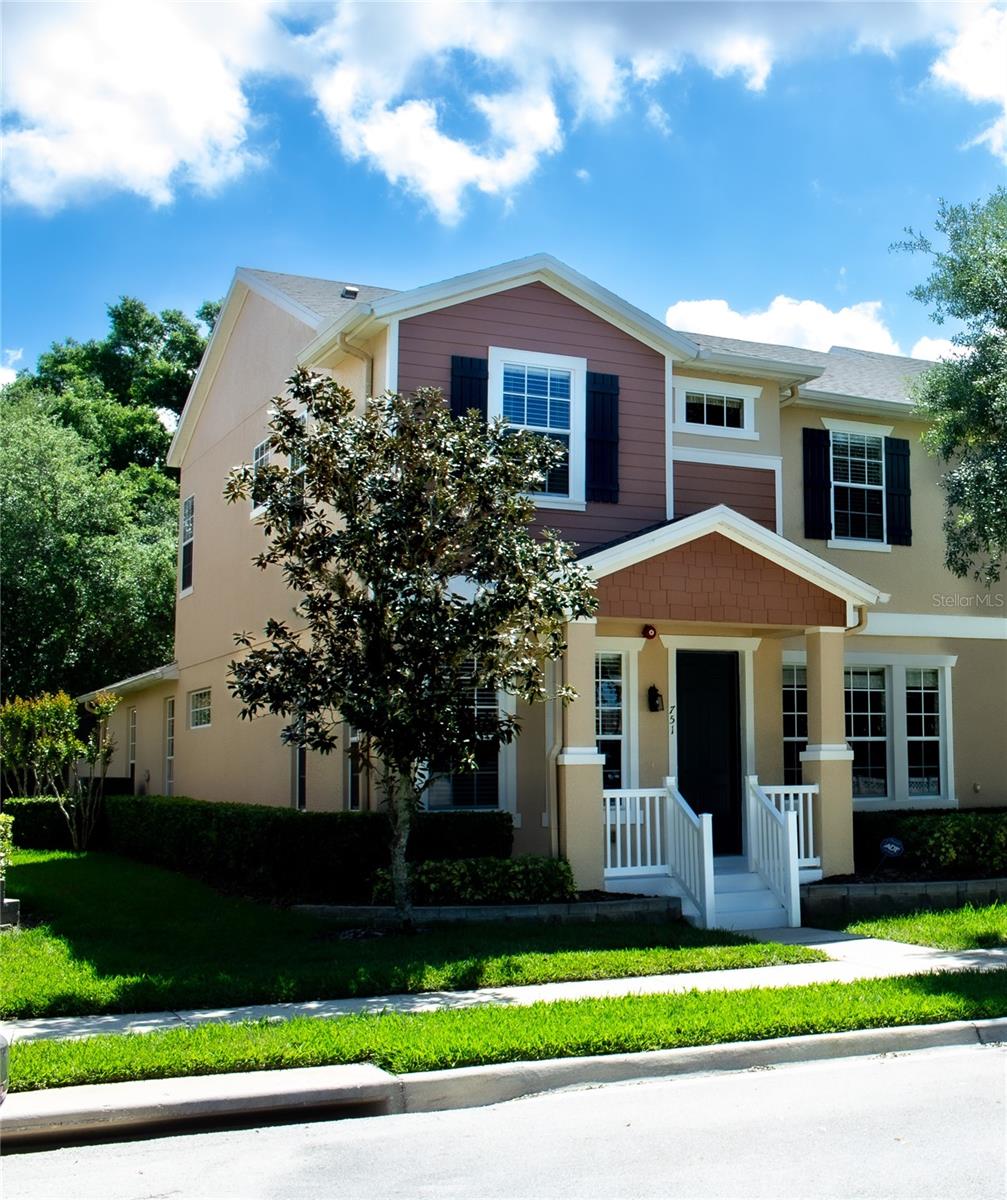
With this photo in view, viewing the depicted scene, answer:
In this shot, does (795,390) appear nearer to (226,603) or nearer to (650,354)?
(650,354)

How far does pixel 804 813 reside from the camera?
572 inches

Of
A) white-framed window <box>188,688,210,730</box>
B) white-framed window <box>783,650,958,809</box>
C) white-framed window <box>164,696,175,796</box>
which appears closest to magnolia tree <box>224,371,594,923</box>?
white-framed window <box>783,650,958,809</box>

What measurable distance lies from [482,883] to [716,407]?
24.3 feet

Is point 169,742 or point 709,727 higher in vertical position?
point 709,727

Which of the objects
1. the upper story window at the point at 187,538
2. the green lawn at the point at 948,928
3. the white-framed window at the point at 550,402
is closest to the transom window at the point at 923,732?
the green lawn at the point at 948,928

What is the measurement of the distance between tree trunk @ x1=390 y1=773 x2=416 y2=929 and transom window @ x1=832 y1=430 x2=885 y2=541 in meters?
8.32

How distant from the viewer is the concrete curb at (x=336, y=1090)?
248 inches

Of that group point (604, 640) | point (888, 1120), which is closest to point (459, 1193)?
point (888, 1120)

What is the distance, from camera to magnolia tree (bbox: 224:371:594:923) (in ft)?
36.0

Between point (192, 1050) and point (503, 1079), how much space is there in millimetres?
1811

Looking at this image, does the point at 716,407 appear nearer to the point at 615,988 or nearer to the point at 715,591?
the point at 715,591

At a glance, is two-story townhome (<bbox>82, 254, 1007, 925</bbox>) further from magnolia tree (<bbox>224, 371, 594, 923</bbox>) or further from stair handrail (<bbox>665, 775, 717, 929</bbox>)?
magnolia tree (<bbox>224, 371, 594, 923</bbox>)

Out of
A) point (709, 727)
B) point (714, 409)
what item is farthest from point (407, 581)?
point (714, 409)

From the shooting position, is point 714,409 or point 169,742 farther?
point 169,742
